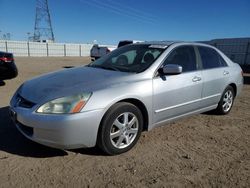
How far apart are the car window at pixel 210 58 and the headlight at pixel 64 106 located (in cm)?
268

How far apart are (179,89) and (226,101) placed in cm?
191

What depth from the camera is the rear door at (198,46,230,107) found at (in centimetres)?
470

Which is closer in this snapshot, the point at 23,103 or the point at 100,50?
the point at 23,103

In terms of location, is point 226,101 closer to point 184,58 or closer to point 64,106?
point 184,58

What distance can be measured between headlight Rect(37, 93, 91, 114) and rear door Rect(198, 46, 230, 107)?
2487 millimetres

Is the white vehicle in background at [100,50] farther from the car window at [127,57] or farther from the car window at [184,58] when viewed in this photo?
the car window at [184,58]

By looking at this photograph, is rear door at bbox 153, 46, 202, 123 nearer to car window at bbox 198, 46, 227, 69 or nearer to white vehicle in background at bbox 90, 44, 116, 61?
car window at bbox 198, 46, 227, 69

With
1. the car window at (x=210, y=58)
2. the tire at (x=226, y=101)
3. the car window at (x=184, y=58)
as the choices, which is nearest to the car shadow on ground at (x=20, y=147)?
the car window at (x=184, y=58)

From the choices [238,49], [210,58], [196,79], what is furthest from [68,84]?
[238,49]

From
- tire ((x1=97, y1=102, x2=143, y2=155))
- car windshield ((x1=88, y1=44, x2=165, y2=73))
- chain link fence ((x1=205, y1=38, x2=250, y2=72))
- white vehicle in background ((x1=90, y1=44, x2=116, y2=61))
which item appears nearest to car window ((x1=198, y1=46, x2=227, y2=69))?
car windshield ((x1=88, y1=44, x2=165, y2=73))

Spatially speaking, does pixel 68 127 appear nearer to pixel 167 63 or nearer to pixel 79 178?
pixel 79 178

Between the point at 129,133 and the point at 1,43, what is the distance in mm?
31972

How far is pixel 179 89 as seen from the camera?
409cm

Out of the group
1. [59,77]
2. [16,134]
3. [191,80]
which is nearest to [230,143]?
[191,80]
